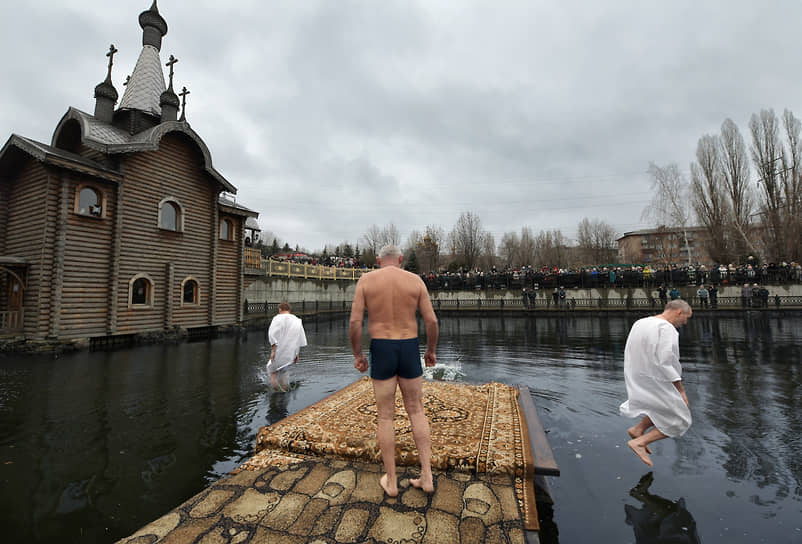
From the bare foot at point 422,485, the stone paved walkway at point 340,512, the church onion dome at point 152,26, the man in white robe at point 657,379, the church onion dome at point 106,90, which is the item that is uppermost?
the church onion dome at point 152,26

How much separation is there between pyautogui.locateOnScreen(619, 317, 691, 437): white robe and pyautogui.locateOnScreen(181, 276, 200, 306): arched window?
18.9m

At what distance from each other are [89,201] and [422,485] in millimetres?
17858

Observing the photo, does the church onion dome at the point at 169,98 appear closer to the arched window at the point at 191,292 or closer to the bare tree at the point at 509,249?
the arched window at the point at 191,292

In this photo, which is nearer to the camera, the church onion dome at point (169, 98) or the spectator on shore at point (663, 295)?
the church onion dome at point (169, 98)

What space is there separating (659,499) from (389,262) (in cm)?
343

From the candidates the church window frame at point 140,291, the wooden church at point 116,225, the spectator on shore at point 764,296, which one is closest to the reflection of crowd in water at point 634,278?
the spectator on shore at point 764,296

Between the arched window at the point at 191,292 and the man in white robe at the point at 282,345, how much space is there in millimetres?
12993

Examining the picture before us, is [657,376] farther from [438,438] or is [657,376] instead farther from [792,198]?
[792,198]

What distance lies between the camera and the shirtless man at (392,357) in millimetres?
2959

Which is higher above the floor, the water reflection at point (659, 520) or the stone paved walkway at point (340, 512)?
the stone paved walkway at point (340, 512)

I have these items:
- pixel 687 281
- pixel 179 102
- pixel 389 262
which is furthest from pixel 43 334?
pixel 687 281

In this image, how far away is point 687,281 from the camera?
29.2m

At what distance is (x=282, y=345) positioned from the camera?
7113 mm

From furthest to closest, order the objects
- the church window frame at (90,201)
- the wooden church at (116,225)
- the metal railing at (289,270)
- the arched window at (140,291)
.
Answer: the metal railing at (289,270), the arched window at (140,291), the church window frame at (90,201), the wooden church at (116,225)
